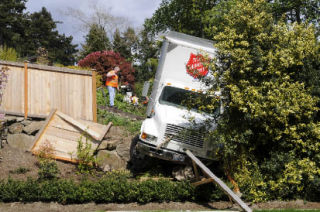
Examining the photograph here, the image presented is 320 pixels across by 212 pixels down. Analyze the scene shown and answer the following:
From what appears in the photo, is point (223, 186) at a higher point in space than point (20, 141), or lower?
lower

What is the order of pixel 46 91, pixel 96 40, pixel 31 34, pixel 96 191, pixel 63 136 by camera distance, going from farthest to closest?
pixel 31 34, pixel 96 40, pixel 46 91, pixel 63 136, pixel 96 191

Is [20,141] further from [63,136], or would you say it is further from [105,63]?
[105,63]

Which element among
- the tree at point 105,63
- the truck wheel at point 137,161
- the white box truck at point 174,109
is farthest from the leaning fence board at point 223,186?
the tree at point 105,63

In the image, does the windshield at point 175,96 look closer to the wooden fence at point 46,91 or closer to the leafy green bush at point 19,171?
the wooden fence at point 46,91

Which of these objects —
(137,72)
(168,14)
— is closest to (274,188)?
(168,14)

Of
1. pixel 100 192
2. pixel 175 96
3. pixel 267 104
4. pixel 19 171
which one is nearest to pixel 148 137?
pixel 175 96

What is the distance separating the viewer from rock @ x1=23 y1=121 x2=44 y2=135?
30.8 feet

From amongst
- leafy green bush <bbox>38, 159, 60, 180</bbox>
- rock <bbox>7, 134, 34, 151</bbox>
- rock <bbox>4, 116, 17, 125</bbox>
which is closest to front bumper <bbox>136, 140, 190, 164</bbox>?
leafy green bush <bbox>38, 159, 60, 180</bbox>

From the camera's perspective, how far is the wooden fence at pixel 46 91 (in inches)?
382

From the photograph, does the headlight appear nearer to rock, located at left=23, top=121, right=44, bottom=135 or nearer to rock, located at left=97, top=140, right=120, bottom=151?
rock, located at left=97, top=140, right=120, bottom=151

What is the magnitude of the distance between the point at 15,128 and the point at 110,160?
300cm

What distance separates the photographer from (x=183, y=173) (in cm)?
816

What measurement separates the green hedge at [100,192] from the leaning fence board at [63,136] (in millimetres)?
1969

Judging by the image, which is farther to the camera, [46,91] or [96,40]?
[96,40]
